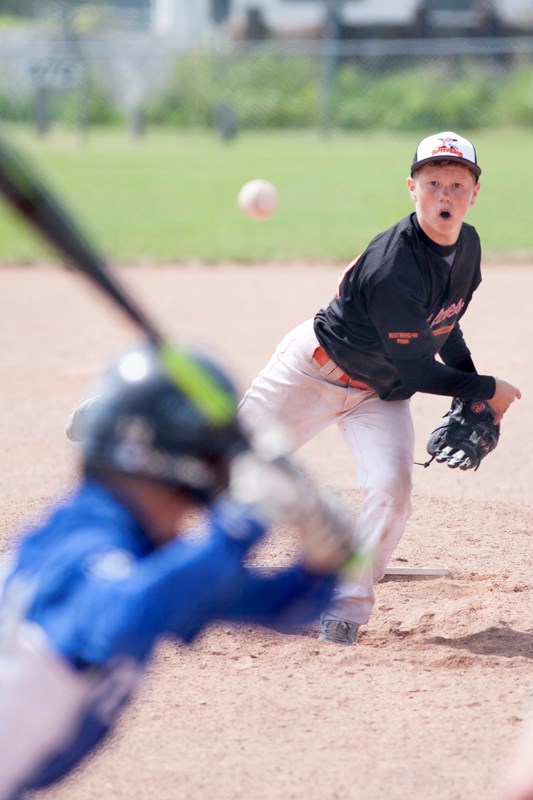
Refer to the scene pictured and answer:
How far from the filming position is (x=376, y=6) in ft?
126

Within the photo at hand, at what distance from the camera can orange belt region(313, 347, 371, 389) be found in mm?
4246

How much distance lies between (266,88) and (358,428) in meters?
24.1

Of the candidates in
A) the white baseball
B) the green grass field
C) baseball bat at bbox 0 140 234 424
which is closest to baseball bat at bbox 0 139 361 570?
baseball bat at bbox 0 140 234 424

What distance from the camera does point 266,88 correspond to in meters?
27.0

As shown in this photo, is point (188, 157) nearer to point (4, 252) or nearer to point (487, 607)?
point (4, 252)

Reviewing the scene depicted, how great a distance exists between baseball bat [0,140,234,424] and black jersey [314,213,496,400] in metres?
1.89

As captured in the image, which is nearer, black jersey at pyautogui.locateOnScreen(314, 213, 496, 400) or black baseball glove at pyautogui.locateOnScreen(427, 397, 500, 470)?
black jersey at pyautogui.locateOnScreen(314, 213, 496, 400)

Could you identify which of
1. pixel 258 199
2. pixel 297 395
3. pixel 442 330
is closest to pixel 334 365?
pixel 297 395

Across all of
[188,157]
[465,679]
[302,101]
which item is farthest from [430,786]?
[302,101]

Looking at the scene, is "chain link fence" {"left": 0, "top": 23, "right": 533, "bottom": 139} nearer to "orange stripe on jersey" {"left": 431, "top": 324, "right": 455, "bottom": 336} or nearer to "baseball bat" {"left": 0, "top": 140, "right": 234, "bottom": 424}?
"orange stripe on jersey" {"left": 431, "top": 324, "right": 455, "bottom": 336}

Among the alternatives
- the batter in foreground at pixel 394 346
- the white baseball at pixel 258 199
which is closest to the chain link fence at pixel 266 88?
the white baseball at pixel 258 199

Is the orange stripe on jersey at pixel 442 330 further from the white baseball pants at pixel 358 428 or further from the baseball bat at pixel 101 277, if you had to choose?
the baseball bat at pixel 101 277

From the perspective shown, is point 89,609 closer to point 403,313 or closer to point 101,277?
point 101,277

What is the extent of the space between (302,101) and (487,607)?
23834mm
